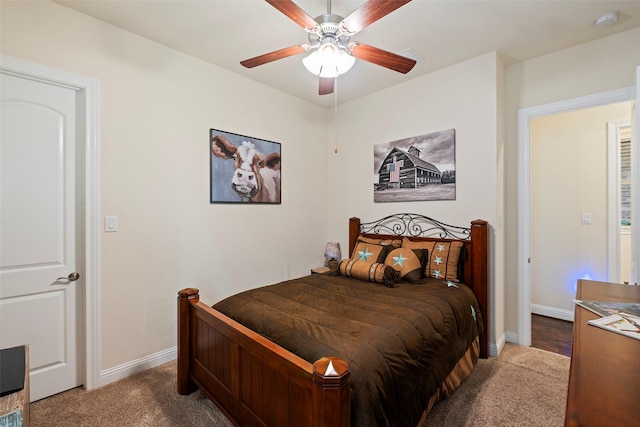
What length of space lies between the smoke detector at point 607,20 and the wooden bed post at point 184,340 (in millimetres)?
3619

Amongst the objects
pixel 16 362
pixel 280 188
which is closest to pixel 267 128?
pixel 280 188

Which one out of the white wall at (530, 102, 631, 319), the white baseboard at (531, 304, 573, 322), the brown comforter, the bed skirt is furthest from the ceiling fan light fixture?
the white baseboard at (531, 304, 573, 322)

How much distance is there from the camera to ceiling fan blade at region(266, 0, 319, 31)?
1.45m

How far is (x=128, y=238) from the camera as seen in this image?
7.73 feet

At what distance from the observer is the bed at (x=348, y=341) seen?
126 centimetres

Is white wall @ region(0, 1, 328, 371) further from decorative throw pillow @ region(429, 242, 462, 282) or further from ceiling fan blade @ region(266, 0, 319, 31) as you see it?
decorative throw pillow @ region(429, 242, 462, 282)

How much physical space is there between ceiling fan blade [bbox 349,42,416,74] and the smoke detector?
1.55 metres

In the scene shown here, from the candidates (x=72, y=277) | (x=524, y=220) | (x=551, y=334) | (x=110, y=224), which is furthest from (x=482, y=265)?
(x=72, y=277)

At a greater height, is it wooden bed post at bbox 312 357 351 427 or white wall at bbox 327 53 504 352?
white wall at bbox 327 53 504 352

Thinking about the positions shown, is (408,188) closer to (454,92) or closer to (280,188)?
(454,92)

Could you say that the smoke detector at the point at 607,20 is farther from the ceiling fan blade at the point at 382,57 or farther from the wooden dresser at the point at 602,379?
the wooden dresser at the point at 602,379

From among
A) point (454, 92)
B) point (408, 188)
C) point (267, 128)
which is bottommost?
point (408, 188)

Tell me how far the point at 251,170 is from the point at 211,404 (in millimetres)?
2140

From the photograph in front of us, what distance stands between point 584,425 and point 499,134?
8.71 feet
